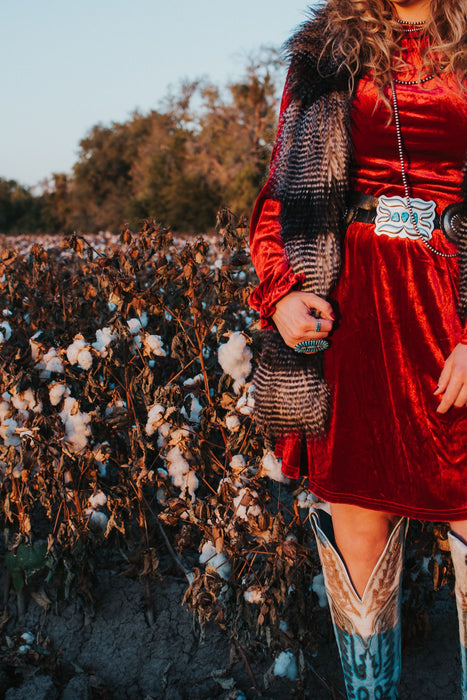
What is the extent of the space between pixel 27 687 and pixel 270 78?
34.0 metres

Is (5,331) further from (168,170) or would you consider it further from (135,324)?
(168,170)

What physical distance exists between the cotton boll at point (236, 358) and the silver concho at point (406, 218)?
0.70 metres

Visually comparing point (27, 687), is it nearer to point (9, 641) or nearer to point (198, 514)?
point (9, 641)

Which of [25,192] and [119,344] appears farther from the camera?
[25,192]

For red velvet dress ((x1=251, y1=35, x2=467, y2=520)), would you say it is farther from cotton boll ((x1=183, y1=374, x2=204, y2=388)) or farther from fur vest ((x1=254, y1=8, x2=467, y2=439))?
cotton boll ((x1=183, y1=374, x2=204, y2=388))

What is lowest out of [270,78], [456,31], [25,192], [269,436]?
[269,436]

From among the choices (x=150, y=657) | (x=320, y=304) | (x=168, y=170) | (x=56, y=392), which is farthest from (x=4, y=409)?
(x=168, y=170)

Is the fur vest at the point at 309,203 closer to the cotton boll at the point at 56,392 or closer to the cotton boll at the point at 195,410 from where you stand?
the cotton boll at the point at 195,410

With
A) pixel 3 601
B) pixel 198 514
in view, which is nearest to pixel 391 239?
pixel 198 514

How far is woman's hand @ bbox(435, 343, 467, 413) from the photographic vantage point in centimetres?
128

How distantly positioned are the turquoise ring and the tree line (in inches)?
981

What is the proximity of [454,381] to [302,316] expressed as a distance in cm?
36

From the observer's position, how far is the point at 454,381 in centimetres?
129

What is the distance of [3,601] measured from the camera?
258 cm
